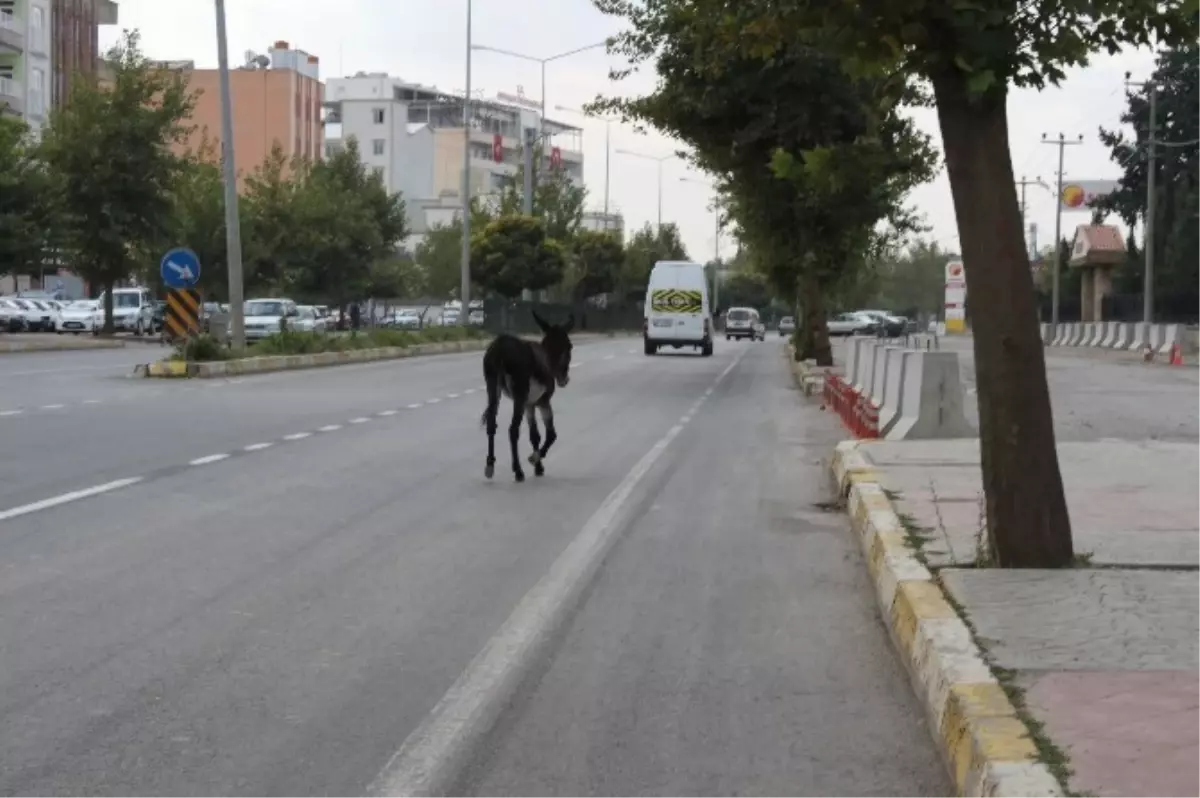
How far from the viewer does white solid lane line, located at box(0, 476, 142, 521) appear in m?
11.9

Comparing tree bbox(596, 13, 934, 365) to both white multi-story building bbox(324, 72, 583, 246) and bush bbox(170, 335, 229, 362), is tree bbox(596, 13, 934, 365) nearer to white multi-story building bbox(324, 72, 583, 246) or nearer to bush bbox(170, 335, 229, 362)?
bush bbox(170, 335, 229, 362)

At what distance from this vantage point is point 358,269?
7219cm

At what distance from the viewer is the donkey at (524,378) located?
14625 millimetres

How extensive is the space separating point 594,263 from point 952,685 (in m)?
89.7

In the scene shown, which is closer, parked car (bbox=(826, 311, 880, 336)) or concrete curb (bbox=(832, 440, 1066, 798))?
concrete curb (bbox=(832, 440, 1066, 798))

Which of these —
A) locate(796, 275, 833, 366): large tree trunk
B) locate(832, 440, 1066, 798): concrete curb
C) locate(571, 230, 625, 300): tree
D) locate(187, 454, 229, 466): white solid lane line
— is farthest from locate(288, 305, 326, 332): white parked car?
locate(832, 440, 1066, 798): concrete curb

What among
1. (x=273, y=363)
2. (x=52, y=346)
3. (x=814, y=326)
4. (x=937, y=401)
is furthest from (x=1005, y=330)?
(x=52, y=346)

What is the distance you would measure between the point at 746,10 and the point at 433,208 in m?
131

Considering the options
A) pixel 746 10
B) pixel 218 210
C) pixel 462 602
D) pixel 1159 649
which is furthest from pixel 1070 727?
pixel 218 210

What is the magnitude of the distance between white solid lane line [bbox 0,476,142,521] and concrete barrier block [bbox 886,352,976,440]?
7.50 meters

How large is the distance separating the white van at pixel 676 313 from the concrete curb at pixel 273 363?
714cm

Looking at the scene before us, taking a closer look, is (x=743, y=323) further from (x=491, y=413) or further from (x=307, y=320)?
(x=491, y=413)

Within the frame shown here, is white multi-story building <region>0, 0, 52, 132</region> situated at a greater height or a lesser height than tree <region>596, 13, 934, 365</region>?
greater

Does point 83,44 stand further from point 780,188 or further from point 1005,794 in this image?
point 1005,794
